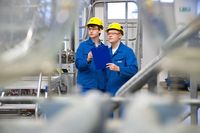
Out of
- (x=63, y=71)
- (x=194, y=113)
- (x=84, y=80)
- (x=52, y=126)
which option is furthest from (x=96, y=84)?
(x=52, y=126)

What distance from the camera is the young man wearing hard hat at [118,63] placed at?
248cm

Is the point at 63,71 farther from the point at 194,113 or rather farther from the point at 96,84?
the point at 194,113

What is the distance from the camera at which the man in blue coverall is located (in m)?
2.58

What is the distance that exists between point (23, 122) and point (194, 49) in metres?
0.43

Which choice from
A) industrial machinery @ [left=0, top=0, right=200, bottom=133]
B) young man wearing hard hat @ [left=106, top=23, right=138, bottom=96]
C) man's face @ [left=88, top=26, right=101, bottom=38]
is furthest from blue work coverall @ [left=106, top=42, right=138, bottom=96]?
industrial machinery @ [left=0, top=0, right=200, bottom=133]

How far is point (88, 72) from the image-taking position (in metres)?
2.62

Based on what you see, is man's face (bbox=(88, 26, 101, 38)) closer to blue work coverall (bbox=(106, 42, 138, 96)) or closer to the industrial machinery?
blue work coverall (bbox=(106, 42, 138, 96))

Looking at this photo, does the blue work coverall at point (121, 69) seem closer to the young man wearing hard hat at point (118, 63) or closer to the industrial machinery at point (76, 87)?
the young man wearing hard hat at point (118, 63)

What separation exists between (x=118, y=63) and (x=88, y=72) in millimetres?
223

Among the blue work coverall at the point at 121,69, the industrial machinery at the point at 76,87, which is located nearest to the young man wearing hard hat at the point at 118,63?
the blue work coverall at the point at 121,69

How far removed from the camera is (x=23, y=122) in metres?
0.81

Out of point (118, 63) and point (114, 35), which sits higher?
point (114, 35)

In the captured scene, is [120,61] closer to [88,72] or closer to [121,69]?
[121,69]

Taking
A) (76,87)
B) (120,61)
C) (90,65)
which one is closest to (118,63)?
(120,61)
